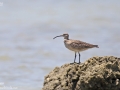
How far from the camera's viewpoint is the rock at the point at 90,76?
8805mm

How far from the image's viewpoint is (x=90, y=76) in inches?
344

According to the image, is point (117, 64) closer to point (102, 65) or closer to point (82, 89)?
point (102, 65)

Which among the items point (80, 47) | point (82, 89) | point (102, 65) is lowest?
point (82, 89)

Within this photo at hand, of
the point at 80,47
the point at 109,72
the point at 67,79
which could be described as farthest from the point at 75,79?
the point at 80,47

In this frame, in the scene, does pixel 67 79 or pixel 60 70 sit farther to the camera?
pixel 60 70

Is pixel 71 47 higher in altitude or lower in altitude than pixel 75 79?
higher

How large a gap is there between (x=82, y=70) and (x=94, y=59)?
0.41 meters

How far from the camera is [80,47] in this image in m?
13.2

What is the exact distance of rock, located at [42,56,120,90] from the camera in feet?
28.9

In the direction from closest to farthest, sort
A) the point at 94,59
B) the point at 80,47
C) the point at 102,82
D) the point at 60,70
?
1. the point at 102,82
2. the point at 94,59
3. the point at 60,70
4. the point at 80,47

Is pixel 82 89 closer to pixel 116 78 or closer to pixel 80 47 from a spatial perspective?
pixel 116 78

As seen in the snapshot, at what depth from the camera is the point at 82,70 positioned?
30.3 feet

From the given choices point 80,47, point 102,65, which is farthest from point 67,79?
point 80,47

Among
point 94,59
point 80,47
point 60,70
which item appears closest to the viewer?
point 94,59
